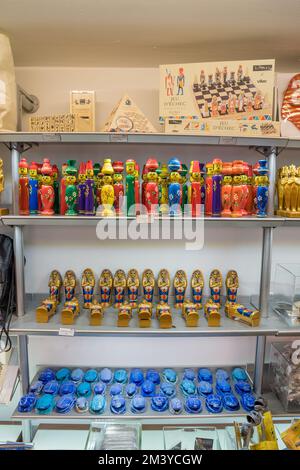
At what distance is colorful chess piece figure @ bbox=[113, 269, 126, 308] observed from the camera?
2.00 meters

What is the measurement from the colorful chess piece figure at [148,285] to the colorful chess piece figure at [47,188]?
0.71m

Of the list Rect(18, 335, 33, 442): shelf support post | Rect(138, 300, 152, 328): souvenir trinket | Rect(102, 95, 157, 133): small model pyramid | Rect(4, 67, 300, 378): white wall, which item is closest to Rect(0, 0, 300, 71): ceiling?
Rect(4, 67, 300, 378): white wall

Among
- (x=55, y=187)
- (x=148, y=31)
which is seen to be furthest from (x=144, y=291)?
(x=148, y=31)

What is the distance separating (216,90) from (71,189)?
0.95 metres

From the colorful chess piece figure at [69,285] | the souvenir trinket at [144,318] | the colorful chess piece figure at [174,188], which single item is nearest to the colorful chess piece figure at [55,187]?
the colorful chess piece figure at [69,285]

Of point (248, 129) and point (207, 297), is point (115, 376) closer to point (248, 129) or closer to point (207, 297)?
point (207, 297)

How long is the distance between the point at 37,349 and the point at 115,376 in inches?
23.1

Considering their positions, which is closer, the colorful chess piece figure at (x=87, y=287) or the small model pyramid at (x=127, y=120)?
the small model pyramid at (x=127, y=120)

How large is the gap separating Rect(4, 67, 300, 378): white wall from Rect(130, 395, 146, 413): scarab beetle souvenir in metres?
0.37

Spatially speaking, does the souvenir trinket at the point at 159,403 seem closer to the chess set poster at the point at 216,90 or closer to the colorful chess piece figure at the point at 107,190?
the colorful chess piece figure at the point at 107,190

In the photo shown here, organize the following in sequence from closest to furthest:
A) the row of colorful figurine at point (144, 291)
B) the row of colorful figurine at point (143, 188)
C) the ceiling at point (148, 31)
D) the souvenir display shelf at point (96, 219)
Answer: the ceiling at point (148, 31)
the souvenir display shelf at point (96, 219)
the row of colorful figurine at point (143, 188)
the row of colorful figurine at point (144, 291)

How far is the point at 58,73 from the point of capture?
2047mm

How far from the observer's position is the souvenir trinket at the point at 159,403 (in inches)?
72.0
